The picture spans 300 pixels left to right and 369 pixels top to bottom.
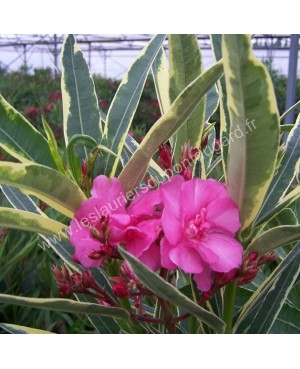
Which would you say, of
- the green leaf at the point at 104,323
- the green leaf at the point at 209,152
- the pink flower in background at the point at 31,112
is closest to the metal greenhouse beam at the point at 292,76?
the pink flower in background at the point at 31,112

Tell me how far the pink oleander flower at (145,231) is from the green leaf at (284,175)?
0.14m

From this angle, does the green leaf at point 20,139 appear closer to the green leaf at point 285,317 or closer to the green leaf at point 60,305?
the green leaf at point 60,305

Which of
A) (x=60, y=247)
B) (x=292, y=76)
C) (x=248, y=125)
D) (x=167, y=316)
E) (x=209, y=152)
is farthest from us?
(x=292, y=76)

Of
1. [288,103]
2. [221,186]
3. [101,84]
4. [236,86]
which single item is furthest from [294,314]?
[101,84]

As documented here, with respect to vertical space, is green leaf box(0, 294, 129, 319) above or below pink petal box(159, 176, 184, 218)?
below

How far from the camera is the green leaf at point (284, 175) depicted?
585mm

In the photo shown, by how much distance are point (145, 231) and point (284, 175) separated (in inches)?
8.5

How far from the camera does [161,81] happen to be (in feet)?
2.30

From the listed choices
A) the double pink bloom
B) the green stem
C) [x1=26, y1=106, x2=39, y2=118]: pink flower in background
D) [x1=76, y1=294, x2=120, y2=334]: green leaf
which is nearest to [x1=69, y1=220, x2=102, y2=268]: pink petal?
the double pink bloom

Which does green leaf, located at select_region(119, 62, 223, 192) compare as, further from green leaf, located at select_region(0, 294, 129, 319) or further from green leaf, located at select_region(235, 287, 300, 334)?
green leaf, located at select_region(235, 287, 300, 334)

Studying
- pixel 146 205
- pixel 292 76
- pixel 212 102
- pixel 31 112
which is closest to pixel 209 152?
pixel 212 102

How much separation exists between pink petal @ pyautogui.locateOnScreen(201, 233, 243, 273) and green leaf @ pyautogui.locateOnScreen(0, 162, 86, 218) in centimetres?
13

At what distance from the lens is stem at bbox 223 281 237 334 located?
21.0 inches

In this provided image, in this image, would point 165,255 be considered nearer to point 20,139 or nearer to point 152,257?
point 152,257
